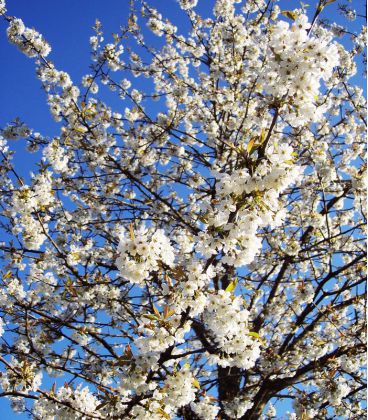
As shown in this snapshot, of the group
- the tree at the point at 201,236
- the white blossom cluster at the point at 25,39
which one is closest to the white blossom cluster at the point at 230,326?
the tree at the point at 201,236

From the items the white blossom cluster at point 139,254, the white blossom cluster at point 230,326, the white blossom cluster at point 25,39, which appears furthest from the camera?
the white blossom cluster at point 25,39

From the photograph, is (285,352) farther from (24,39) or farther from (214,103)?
(24,39)

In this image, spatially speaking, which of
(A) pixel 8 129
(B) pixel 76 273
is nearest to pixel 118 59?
(A) pixel 8 129

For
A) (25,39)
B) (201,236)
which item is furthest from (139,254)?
(25,39)

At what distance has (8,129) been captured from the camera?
727 cm

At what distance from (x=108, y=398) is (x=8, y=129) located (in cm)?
502

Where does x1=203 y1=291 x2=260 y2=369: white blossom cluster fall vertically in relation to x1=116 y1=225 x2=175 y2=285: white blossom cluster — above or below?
below

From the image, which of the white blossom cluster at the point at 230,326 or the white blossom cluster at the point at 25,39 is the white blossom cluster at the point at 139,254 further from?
the white blossom cluster at the point at 25,39

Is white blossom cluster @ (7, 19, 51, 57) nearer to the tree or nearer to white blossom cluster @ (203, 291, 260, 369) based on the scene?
the tree

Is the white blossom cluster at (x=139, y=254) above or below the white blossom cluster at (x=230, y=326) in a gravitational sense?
above

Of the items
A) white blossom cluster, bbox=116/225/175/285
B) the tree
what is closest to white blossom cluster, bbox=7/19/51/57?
the tree

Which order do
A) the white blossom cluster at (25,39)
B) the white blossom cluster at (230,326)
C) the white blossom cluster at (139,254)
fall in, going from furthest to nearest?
the white blossom cluster at (25,39) < the white blossom cluster at (230,326) < the white blossom cluster at (139,254)

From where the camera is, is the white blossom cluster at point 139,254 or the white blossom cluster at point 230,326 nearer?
the white blossom cluster at point 139,254

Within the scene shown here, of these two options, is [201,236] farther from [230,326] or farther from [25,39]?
[25,39]
